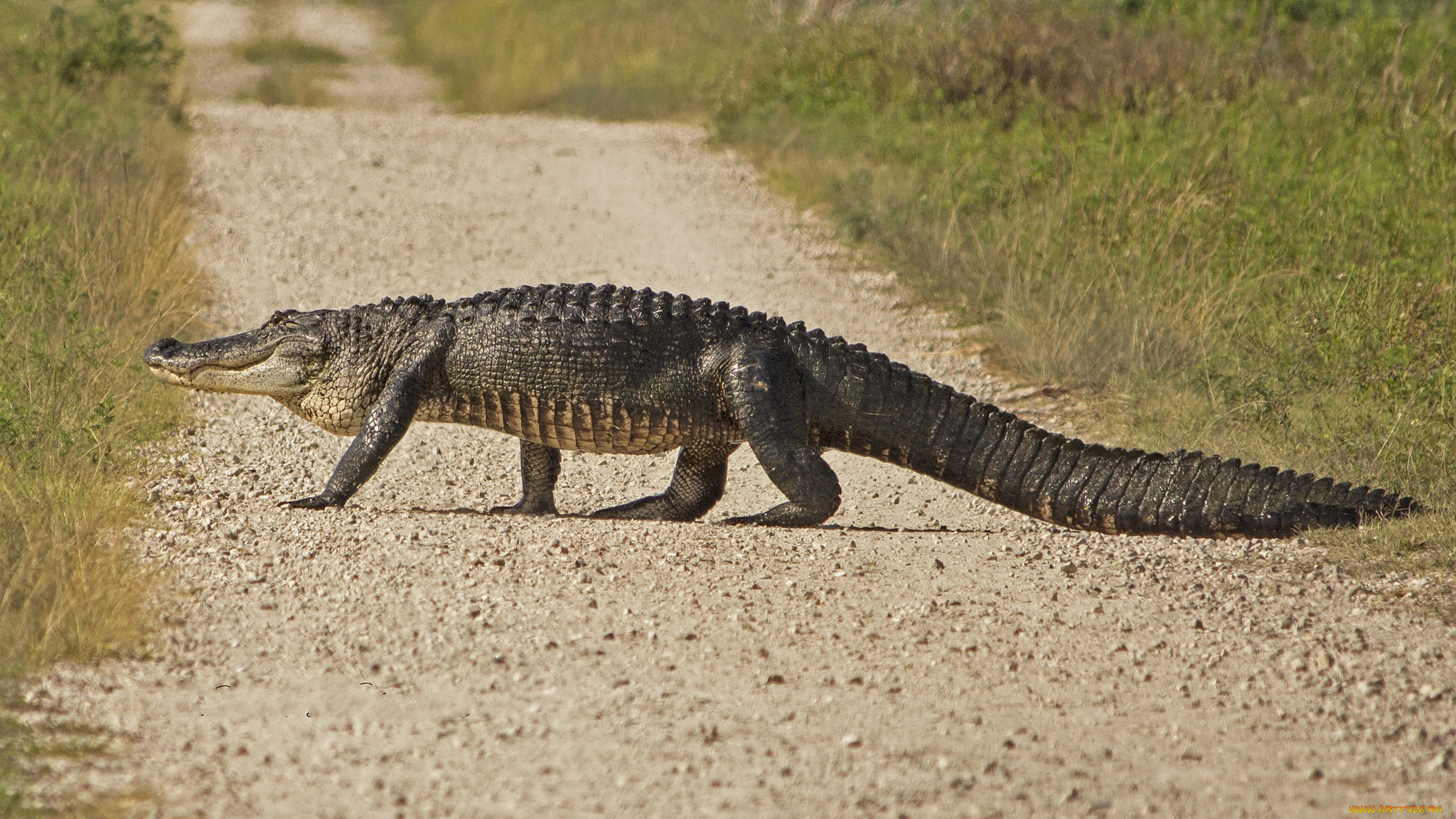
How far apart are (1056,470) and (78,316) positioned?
4905 millimetres

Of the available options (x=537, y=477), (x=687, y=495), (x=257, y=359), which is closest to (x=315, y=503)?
(x=257, y=359)

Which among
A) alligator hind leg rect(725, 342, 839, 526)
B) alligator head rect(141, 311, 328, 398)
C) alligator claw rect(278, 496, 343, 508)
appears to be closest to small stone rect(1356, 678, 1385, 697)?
alligator hind leg rect(725, 342, 839, 526)

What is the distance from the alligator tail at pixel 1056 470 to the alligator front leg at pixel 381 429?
175 cm

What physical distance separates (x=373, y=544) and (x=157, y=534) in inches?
34.1

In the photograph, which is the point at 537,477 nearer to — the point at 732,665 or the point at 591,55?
the point at 732,665

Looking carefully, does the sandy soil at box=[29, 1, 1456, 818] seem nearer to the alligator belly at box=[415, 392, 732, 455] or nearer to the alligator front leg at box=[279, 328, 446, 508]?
the alligator front leg at box=[279, 328, 446, 508]

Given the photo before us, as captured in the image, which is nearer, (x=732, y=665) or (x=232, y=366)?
(x=732, y=665)

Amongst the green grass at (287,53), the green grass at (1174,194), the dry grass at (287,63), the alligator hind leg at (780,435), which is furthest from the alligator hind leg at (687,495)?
the green grass at (287,53)

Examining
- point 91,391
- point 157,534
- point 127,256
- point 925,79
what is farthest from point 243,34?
point 157,534

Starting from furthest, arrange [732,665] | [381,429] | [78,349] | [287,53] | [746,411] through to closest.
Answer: [287,53] → [78,349] → [381,429] → [746,411] → [732,665]

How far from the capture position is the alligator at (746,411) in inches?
225

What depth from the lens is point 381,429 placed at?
5832 millimetres

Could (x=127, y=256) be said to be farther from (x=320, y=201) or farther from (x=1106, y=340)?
(x=1106, y=340)

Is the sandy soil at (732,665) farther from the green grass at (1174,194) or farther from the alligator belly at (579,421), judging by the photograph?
the green grass at (1174,194)
